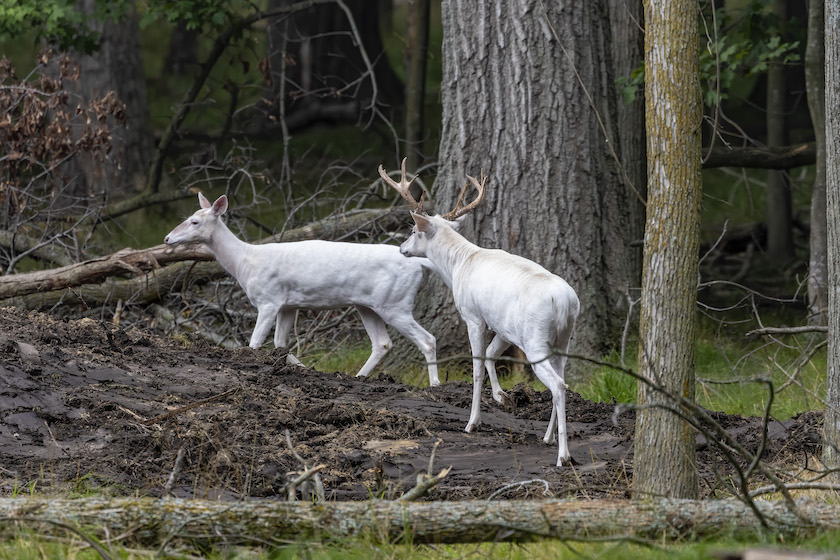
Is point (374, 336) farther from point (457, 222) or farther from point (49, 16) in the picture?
point (49, 16)

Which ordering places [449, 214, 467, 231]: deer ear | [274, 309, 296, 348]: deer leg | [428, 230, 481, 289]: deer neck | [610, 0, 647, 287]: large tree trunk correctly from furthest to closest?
[610, 0, 647, 287]: large tree trunk
[274, 309, 296, 348]: deer leg
[449, 214, 467, 231]: deer ear
[428, 230, 481, 289]: deer neck

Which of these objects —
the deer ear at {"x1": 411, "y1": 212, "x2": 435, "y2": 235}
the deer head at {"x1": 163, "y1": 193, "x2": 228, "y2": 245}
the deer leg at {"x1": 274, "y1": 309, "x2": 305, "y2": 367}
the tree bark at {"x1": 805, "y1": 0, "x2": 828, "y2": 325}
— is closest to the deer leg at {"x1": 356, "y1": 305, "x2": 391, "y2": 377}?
the deer leg at {"x1": 274, "y1": 309, "x2": 305, "y2": 367}

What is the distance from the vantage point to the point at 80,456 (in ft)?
18.1

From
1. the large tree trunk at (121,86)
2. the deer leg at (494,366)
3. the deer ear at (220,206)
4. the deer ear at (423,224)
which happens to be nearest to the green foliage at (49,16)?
the large tree trunk at (121,86)

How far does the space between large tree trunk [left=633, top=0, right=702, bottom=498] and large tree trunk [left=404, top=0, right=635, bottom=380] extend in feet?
12.6

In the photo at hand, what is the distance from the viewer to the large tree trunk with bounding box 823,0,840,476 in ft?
16.4

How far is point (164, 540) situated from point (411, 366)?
5.45m

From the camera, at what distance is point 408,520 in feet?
12.7

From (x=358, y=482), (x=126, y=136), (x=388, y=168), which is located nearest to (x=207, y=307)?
(x=358, y=482)

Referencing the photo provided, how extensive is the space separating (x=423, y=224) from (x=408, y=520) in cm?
384

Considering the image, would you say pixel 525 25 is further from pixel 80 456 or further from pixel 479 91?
pixel 80 456

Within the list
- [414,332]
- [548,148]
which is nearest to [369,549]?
[414,332]

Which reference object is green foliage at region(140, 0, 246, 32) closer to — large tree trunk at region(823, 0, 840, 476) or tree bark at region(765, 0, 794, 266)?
tree bark at region(765, 0, 794, 266)

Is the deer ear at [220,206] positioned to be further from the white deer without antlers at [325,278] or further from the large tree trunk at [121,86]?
the large tree trunk at [121,86]
